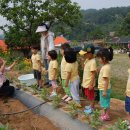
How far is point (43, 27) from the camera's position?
298 inches

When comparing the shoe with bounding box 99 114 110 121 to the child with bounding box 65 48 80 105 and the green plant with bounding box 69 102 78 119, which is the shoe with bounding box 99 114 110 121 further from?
the child with bounding box 65 48 80 105

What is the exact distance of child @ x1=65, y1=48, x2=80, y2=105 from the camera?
578cm

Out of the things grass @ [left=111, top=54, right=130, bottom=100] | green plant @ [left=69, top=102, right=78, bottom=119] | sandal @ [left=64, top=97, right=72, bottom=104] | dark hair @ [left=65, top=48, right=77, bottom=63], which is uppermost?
dark hair @ [left=65, top=48, right=77, bottom=63]

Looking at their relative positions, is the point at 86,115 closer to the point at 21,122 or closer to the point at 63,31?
the point at 21,122

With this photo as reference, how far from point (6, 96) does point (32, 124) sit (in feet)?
6.77

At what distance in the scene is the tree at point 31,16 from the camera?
2238cm

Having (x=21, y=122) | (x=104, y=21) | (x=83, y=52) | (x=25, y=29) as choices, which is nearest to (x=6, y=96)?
(x=21, y=122)

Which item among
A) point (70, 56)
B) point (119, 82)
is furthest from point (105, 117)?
point (119, 82)

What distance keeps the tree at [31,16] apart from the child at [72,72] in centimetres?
1650

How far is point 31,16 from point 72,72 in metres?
17.1

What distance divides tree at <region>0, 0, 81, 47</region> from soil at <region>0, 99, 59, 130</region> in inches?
610

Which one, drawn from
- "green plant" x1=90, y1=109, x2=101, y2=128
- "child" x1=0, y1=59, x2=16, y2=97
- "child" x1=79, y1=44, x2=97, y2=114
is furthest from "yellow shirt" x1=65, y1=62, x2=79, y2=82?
Answer: "child" x1=0, y1=59, x2=16, y2=97

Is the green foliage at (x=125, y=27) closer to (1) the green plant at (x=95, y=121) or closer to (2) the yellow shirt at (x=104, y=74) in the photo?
(2) the yellow shirt at (x=104, y=74)

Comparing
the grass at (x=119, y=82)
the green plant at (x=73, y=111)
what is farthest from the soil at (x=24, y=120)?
the grass at (x=119, y=82)
